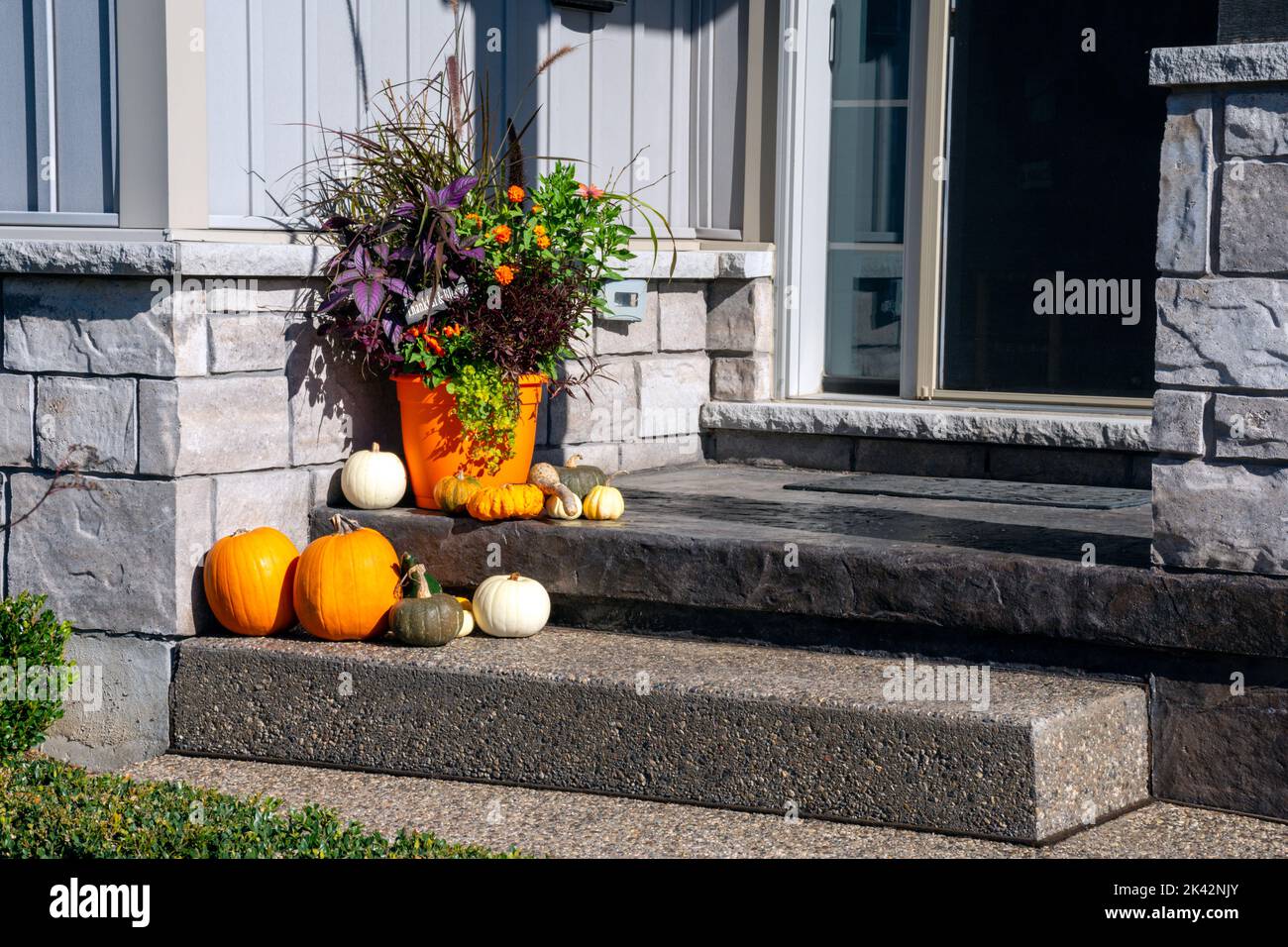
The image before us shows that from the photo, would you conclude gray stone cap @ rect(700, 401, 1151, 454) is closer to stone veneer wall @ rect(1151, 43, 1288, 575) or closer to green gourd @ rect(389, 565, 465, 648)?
stone veneer wall @ rect(1151, 43, 1288, 575)

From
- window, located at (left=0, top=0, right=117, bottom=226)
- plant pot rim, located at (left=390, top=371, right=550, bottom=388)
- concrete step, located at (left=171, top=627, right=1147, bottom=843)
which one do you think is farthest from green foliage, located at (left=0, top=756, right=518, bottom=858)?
window, located at (left=0, top=0, right=117, bottom=226)

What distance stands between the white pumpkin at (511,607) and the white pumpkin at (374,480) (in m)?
0.64

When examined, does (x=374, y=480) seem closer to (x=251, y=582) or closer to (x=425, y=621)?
(x=251, y=582)

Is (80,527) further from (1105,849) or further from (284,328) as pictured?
(1105,849)

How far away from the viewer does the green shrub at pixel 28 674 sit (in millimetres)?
4699

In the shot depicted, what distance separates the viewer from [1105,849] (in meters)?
3.82

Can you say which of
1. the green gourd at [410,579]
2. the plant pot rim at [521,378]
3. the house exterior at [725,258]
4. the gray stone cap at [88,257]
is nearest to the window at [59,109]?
the house exterior at [725,258]

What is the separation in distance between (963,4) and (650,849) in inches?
157

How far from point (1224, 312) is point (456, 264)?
7.98ft

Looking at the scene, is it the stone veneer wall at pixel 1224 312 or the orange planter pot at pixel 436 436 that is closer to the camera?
the stone veneer wall at pixel 1224 312

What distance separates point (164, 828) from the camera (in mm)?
3504

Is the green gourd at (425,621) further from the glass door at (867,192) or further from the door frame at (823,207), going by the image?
the glass door at (867,192)

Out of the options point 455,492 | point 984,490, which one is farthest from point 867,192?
point 455,492

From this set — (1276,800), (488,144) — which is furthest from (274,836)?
(488,144)
